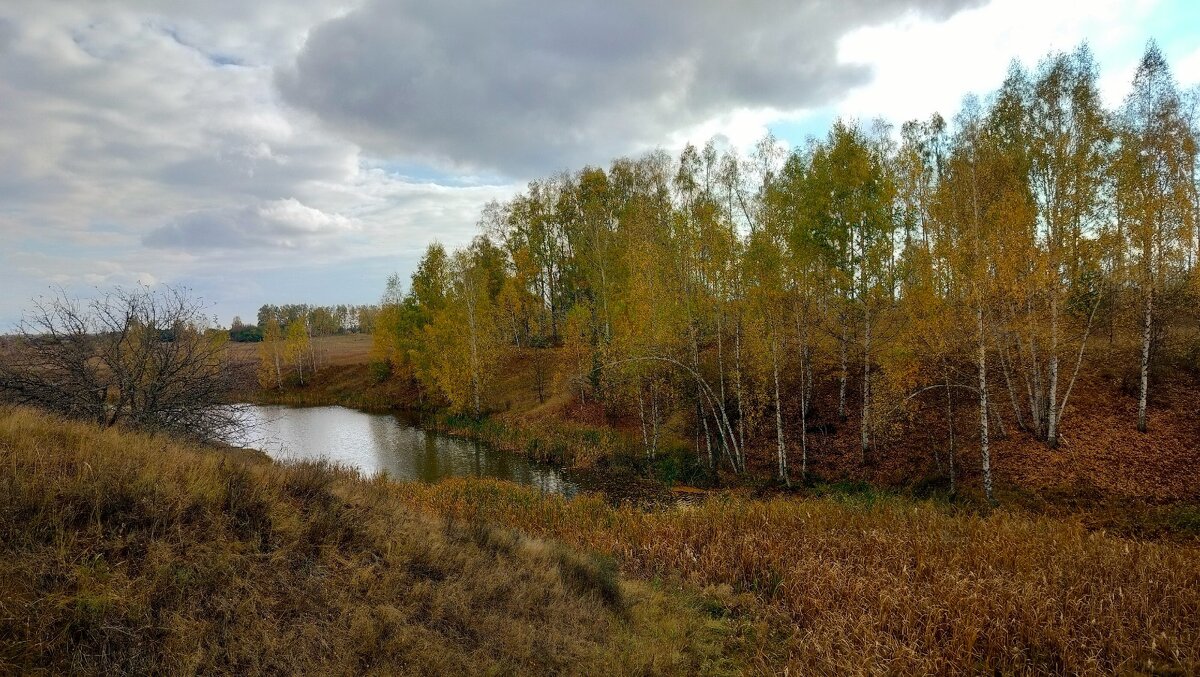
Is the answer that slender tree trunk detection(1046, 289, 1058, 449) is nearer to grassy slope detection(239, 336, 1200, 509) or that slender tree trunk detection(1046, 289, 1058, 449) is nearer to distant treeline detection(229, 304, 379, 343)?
grassy slope detection(239, 336, 1200, 509)

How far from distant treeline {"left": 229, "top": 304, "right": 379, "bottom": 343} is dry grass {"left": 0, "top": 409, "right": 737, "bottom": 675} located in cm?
8949

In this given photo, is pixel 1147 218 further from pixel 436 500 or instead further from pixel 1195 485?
pixel 436 500

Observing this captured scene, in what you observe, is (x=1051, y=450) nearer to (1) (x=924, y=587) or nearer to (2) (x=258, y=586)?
(1) (x=924, y=587)

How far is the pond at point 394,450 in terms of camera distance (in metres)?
22.8

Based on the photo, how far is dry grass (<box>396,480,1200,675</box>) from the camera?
6031mm

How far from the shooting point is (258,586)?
5.51m

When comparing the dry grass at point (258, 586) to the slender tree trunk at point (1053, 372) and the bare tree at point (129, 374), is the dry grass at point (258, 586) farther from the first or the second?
the slender tree trunk at point (1053, 372)

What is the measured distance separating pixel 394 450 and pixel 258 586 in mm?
24392

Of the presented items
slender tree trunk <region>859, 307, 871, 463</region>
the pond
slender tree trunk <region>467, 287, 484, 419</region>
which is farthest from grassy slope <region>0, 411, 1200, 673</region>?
slender tree trunk <region>467, 287, 484, 419</region>

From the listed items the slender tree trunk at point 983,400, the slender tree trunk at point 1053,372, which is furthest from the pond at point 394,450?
the slender tree trunk at point 1053,372

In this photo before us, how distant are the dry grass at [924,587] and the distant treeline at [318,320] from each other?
8956cm

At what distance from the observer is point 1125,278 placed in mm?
16188

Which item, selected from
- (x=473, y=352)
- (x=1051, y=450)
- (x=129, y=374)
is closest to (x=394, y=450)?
(x=473, y=352)

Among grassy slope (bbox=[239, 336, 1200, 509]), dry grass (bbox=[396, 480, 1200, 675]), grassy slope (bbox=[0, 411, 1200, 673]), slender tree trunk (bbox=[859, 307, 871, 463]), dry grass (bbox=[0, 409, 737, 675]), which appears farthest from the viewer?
slender tree trunk (bbox=[859, 307, 871, 463])
